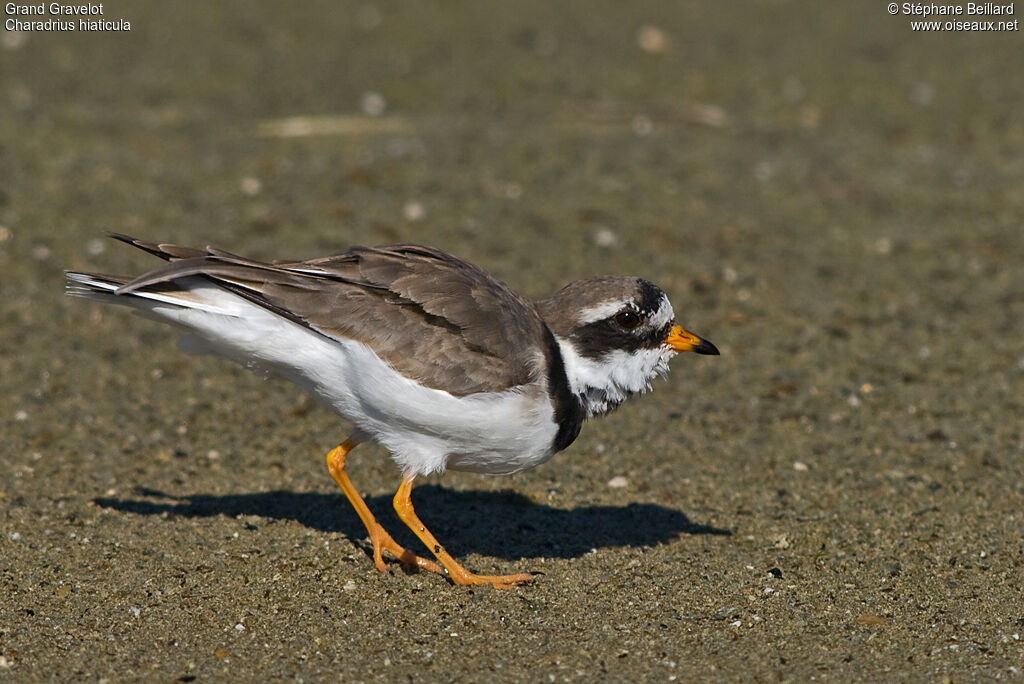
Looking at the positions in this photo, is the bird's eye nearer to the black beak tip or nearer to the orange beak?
the orange beak

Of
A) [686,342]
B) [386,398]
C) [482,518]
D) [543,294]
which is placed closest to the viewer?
[386,398]

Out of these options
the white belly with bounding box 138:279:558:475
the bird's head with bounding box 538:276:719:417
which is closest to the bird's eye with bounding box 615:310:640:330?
the bird's head with bounding box 538:276:719:417

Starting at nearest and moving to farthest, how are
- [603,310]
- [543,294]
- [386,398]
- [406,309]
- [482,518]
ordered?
[386,398] → [406,309] → [603,310] → [482,518] → [543,294]

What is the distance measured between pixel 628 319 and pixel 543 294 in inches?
142

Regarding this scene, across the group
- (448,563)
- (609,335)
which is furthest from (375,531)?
(609,335)

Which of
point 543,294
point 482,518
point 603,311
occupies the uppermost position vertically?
point 603,311

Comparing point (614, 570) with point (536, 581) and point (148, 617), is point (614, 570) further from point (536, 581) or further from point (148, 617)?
point (148, 617)

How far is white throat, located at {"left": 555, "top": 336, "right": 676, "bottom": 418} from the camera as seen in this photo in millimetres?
6359

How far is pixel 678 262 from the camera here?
1051cm

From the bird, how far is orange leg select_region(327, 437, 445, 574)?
99 mm

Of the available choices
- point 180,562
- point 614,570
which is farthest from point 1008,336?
point 180,562

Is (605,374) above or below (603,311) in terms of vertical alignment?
below

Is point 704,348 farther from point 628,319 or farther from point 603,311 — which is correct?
point 603,311

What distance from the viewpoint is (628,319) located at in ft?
20.7
